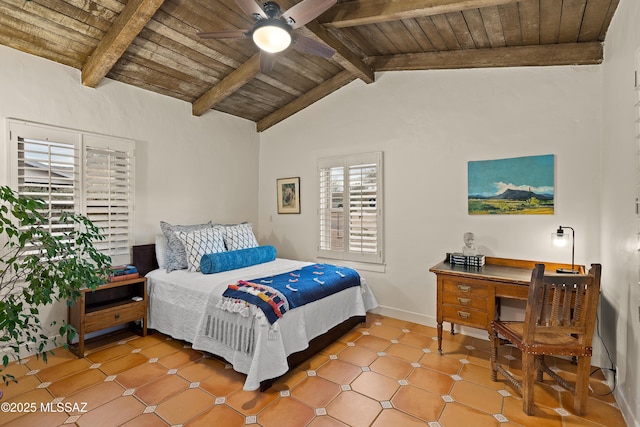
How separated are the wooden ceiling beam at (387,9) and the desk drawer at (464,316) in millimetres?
2444

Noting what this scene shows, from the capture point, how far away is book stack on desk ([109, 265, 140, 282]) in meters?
3.13

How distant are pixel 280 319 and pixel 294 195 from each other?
8.32ft

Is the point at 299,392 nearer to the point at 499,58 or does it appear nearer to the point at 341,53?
the point at 341,53

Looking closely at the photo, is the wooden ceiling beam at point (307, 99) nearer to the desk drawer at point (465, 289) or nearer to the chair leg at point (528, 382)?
the desk drawer at point (465, 289)

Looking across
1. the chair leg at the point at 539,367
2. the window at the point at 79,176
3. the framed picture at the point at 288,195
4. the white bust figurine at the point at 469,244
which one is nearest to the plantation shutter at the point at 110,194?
the window at the point at 79,176

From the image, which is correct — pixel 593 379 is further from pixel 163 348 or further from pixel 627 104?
pixel 163 348

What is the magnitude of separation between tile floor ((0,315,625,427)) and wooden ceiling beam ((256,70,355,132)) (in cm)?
324

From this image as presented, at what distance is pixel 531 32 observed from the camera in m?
2.84

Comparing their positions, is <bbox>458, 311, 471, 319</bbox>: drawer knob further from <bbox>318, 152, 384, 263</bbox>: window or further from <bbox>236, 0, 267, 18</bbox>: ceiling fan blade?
<bbox>236, 0, 267, 18</bbox>: ceiling fan blade

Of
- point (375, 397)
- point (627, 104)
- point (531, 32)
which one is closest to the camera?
point (627, 104)

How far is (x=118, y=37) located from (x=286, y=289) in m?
2.55

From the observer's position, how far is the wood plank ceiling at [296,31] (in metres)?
2.55

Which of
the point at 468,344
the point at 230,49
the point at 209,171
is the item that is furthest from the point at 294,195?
the point at 468,344

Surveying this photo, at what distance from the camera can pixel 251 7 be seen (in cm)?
213
